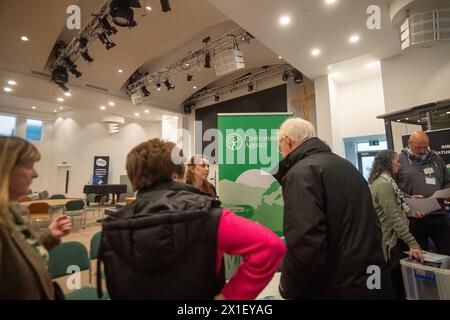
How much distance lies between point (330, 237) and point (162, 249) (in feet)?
2.65

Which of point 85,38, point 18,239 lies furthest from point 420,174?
point 85,38

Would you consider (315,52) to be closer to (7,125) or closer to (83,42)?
(7,125)

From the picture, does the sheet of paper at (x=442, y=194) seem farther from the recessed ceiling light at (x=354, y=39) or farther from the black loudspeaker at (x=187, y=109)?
the black loudspeaker at (x=187, y=109)

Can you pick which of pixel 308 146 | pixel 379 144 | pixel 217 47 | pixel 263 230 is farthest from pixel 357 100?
pixel 263 230

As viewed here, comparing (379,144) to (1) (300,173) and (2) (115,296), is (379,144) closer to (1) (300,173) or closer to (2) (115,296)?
(1) (300,173)

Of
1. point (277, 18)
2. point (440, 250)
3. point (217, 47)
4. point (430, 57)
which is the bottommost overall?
point (440, 250)

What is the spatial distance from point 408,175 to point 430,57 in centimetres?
280

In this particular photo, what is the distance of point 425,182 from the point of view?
261cm

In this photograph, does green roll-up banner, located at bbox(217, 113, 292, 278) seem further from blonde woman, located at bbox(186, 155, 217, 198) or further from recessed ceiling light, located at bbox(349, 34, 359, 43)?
recessed ceiling light, located at bbox(349, 34, 359, 43)

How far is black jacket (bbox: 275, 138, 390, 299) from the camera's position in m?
1.03

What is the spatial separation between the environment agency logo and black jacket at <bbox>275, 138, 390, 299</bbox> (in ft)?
5.91

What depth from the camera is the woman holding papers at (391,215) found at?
204 cm

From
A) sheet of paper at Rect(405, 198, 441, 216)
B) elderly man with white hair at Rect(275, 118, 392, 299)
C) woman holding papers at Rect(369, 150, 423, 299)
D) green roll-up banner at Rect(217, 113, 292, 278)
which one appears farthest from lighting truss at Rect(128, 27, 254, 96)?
elderly man with white hair at Rect(275, 118, 392, 299)
